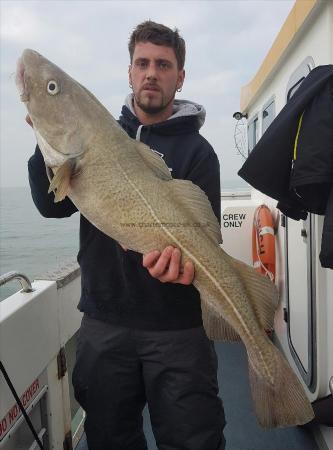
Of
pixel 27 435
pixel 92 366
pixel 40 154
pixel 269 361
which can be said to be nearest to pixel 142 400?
pixel 92 366

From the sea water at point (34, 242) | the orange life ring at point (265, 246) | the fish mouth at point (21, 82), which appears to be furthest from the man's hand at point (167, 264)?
the sea water at point (34, 242)

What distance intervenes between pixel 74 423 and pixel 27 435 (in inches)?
41.8

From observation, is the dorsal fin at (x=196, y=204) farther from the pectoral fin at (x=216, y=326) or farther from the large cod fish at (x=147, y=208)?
the pectoral fin at (x=216, y=326)

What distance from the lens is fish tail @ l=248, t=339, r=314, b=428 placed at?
6.42 ft

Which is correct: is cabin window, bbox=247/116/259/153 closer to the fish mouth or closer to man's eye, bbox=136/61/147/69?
man's eye, bbox=136/61/147/69

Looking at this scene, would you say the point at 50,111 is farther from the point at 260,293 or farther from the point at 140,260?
the point at 260,293

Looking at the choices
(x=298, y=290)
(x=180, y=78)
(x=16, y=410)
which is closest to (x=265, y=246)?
(x=298, y=290)

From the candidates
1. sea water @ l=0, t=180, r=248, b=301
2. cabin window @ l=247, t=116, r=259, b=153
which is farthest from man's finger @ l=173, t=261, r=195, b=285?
sea water @ l=0, t=180, r=248, b=301

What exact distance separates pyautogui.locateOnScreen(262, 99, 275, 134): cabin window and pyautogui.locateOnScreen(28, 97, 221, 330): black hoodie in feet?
10.5

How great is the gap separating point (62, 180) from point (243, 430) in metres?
2.91

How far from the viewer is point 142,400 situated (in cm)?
261

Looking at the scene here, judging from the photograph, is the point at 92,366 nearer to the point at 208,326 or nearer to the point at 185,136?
the point at 208,326

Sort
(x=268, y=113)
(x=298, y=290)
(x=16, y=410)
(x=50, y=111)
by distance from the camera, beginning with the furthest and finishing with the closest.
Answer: (x=268, y=113) < (x=298, y=290) < (x=16, y=410) < (x=50, y=111)

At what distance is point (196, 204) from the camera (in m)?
2.13
